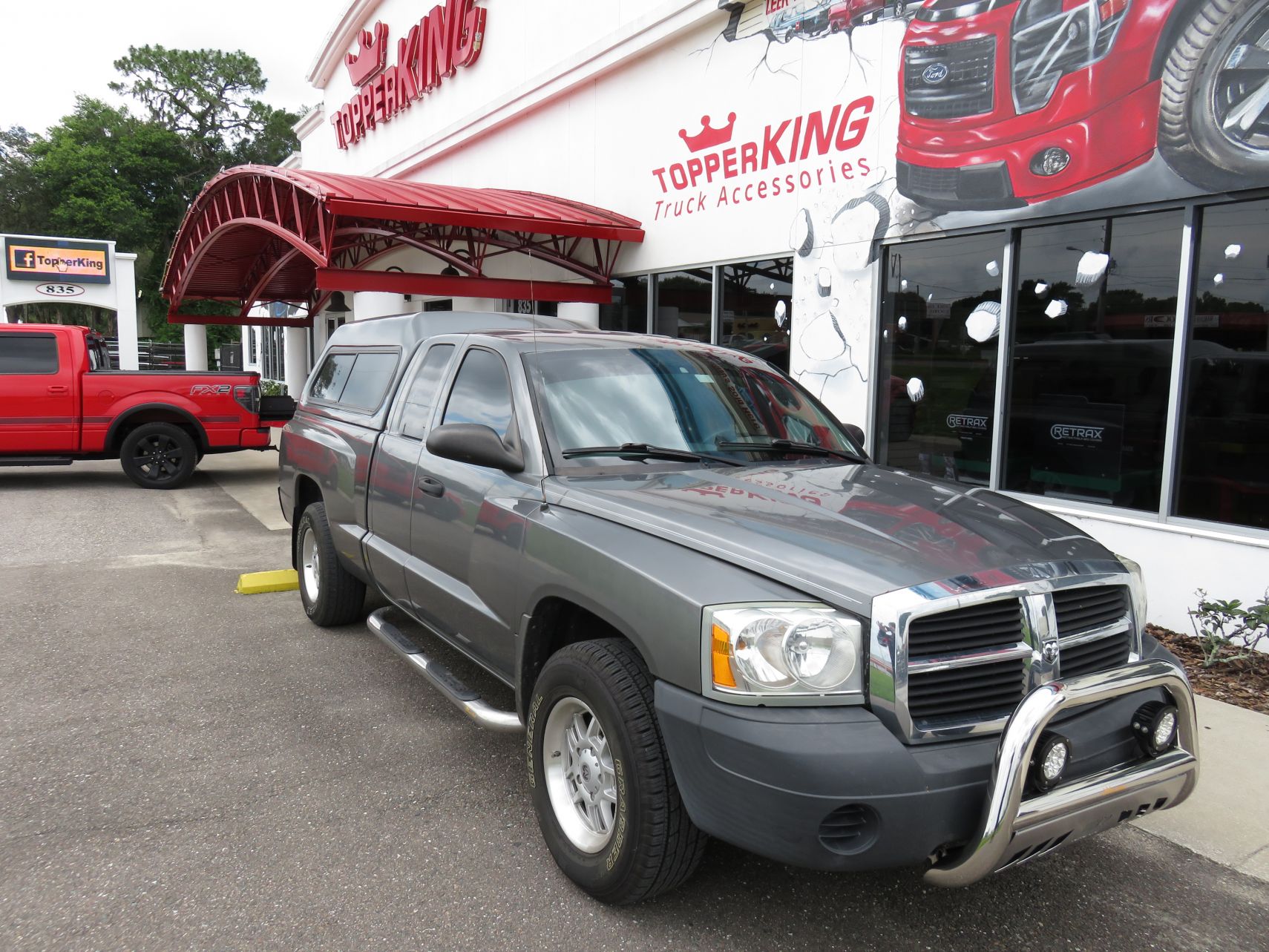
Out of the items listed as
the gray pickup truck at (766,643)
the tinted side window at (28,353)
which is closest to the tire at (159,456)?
the tinted side window at (28,353)

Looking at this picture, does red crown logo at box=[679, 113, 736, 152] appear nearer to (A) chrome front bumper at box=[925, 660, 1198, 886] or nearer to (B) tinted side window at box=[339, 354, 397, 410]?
(B) tinted side window at box=[339, 354, 397, 410]

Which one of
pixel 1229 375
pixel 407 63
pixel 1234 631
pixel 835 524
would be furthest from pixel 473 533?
pixel 407 63

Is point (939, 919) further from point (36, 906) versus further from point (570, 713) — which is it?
point (36, 906)

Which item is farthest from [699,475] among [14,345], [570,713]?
[14,345]

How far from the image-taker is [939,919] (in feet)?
9.42

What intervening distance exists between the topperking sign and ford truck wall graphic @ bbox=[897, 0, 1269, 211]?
32.7 feet

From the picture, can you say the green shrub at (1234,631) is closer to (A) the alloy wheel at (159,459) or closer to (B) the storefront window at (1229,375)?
(B) the storefront window at (1229,375)

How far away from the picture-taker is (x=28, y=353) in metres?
11.2

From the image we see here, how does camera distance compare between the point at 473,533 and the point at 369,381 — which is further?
the point at 369,381

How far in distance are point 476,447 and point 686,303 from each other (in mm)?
7574

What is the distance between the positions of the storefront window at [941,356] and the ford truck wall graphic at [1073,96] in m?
0.47

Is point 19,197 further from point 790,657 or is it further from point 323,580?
point 790,657

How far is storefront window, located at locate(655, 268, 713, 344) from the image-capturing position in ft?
33.4

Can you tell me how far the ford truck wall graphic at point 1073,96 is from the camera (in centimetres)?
543
